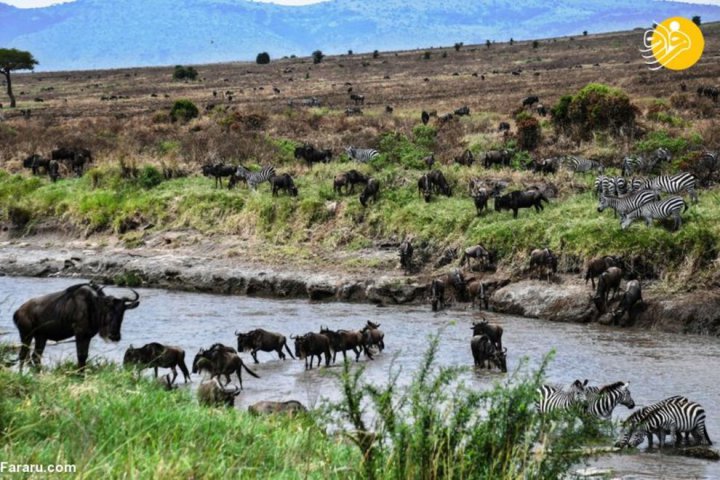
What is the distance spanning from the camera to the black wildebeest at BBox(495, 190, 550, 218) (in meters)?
24.6

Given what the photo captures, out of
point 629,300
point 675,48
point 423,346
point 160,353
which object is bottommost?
point 423,346

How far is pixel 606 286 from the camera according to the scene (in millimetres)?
20562

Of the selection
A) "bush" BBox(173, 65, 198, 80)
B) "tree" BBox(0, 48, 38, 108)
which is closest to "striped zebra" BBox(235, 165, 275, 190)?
"tree" BBox(0, 48, 38, 108)

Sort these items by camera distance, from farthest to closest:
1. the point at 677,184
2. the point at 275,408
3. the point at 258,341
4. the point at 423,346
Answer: the point at 677,184 → the point at 423,346 → the point at 258,341 → the point at 275,408

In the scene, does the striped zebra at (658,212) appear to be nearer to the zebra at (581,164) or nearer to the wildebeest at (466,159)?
the zebra at (581,164)

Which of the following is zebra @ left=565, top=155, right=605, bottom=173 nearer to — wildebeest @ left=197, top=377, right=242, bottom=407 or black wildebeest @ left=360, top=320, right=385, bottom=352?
black wildebeest @ left=360, top=320, right=385, bottom=352

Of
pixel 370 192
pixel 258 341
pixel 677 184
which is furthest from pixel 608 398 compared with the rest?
pixel 370 192

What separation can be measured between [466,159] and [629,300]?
1112 centimetres

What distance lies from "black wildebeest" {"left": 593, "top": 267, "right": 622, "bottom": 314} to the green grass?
1159 cm

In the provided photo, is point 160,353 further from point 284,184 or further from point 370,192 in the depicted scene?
point 284,184

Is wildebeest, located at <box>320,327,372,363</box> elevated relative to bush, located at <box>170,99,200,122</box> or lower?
lower

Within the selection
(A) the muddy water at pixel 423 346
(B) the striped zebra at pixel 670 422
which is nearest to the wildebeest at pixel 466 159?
(A) the muddy water at pixel 423 346

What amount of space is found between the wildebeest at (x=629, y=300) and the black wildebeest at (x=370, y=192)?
8742 mm

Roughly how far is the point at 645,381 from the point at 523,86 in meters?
44.7
